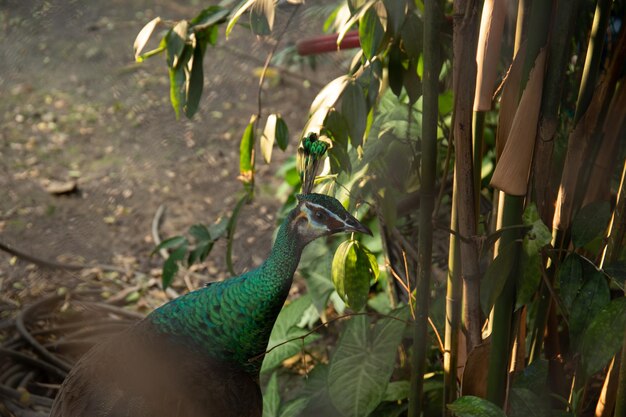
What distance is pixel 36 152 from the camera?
2895mm

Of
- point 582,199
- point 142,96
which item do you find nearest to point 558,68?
point 582,199

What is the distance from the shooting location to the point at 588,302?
132cm

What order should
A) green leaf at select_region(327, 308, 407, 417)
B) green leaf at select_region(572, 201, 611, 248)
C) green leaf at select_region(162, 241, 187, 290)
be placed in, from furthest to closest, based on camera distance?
green leaf at select_region(162, 241, 187, 290) < green leaf at select_region(327, 308, 407, 417) < green leaf at select_region(572, 201, 611, 248)

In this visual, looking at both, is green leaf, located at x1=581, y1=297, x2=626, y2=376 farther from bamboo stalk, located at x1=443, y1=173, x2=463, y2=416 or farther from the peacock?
the peacock

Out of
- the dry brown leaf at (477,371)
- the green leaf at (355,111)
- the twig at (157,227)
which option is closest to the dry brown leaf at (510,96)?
the green leaf at (355,111)

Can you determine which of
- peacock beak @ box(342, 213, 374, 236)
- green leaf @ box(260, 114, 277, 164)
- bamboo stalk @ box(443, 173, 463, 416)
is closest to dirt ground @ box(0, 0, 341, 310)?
green leaf @ box(260, 114, 277, 164)

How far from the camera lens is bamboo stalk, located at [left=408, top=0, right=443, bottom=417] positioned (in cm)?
124

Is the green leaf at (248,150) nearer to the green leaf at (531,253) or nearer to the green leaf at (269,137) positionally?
the green leaf at (269,137)

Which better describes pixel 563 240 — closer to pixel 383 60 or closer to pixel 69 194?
pixel 383 60

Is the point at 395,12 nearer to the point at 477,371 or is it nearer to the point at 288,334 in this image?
the point at 477,371

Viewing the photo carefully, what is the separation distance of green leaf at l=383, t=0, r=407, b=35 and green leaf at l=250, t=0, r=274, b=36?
0.23m

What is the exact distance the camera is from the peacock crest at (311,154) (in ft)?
4.66

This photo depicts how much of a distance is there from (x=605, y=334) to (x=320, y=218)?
0.53 meters

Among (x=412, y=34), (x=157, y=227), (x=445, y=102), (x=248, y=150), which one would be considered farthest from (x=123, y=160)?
(x=412, y=34)
